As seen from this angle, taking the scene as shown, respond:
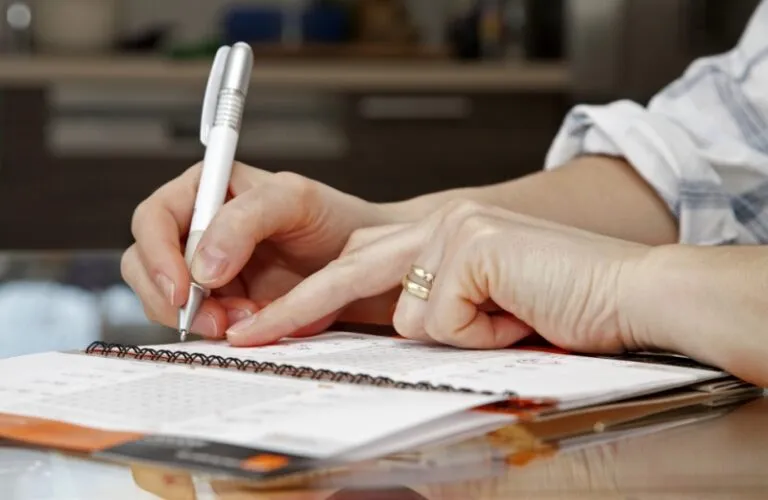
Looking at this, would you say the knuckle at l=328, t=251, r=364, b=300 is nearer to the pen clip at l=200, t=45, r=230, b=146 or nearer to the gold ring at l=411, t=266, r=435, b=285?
the gold ring at l=411, t=266, r=435, b=285

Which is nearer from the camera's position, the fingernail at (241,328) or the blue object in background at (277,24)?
the fingernail at (241,328)

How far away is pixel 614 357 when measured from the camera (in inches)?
28.1

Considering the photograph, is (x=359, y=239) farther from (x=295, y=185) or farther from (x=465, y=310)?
(x=465, y=310)

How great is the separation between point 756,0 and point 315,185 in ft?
7.45

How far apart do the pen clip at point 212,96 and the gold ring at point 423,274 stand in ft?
0.72

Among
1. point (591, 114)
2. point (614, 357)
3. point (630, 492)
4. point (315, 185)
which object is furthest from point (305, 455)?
point (591, 114)

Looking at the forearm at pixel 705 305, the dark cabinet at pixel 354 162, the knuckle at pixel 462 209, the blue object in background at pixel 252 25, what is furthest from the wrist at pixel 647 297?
the blue object in background at pixel 252 25

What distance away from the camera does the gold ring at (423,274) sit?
755mm

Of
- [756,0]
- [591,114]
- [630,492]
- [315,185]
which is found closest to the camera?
[630,492]

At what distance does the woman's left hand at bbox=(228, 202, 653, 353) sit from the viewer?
0.71 meters

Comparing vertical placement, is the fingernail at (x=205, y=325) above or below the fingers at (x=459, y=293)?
below

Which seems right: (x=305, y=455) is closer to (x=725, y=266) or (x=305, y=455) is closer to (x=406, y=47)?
(x=725, y=266)

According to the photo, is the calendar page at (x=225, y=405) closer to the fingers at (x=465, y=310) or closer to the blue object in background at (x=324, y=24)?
the fingers at (x=465, y=310)

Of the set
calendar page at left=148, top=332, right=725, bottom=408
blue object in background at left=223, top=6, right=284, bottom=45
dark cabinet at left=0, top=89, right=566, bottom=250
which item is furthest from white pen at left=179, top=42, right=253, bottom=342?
blue object in background at left=223, top=6, right=284, bottom=45
